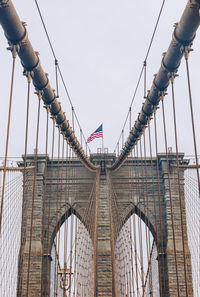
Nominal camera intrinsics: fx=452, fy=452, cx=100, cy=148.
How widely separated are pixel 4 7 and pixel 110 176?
43.1 ft

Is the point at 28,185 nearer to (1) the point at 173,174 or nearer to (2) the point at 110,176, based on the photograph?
(2) the point at 110,176

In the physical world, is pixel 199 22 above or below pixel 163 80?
below

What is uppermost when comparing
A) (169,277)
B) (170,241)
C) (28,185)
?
(28,185)

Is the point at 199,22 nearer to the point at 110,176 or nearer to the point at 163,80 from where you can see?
the point at 163,80

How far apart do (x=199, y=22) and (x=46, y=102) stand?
309cm

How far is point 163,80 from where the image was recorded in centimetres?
586

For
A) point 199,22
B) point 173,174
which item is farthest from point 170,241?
point 199,22

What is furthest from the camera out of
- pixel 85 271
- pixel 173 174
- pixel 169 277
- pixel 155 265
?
pixel 155 265

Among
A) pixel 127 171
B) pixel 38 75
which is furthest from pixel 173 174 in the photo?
pixel 38 75

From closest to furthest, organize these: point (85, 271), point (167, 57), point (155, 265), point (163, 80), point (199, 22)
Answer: point (199, 22), point (167, 57), point (163, 80), point (85, 271), point (155, 265)

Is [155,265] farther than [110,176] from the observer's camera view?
Yes

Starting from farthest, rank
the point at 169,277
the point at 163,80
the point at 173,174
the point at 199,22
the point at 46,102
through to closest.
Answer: the point at 173,174, the point at 169,277, the point at 46,102, the point at 163,80, the point at 199,22

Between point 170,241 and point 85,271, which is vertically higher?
point 170,241

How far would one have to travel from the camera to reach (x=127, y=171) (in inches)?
682
